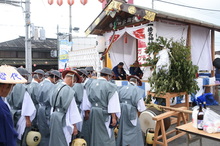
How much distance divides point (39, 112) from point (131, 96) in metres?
2.24

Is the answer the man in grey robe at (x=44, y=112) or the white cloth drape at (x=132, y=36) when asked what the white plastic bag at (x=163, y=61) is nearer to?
the white cloth drape at (x=132, y=36)

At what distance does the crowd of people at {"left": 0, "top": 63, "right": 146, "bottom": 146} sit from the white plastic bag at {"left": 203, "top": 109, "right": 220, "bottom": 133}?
173 centimetres

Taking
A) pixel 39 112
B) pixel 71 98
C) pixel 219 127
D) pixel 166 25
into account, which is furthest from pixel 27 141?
pixel 166 25

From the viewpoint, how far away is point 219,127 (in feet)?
8.72

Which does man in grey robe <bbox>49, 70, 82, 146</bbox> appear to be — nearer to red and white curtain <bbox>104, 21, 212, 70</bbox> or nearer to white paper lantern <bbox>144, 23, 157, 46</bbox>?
white paper lantern <bbox>144, 23, 157, 46</bbox>

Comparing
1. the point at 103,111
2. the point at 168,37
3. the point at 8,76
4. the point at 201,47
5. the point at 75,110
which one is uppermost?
the point at 168,37

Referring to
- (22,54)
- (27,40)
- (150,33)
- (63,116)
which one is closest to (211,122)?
(63,116)

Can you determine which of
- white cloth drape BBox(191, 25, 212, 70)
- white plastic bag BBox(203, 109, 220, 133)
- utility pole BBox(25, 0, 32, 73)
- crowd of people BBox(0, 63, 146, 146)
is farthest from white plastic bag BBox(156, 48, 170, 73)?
utility pole BBox(25, 0, 32, 73)

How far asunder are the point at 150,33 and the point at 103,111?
4376mm

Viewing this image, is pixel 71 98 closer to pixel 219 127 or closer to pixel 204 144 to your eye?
pixel 219 127

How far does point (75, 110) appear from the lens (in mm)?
3590

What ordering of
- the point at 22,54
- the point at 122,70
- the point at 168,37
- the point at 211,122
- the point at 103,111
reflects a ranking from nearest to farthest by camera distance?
the point at 211,122
the point at 103,111
the point at 168,37
the point at 122,70
the point at 22,54

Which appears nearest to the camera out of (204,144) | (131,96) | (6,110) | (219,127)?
(6,110)

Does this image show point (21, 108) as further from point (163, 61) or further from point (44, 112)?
point (163, 61)
